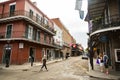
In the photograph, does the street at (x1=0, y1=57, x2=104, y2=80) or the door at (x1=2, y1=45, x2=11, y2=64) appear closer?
the street at (x1=0, y1=57, x2=104, y2=80)

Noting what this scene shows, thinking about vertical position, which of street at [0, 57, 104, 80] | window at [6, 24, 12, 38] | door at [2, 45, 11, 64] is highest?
window at [6, 24, 12, 38]

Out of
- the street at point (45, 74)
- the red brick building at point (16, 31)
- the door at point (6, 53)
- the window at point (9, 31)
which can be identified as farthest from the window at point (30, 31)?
the street at point (45, 74)

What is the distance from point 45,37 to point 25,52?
30.3 feet

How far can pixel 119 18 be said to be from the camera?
38.4ft

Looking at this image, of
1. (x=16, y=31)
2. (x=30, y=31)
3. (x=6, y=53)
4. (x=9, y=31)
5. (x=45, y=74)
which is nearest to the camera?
(x=45, y=74)

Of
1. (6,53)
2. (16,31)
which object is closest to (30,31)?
(16,31)

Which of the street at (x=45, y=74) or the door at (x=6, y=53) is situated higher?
the door at (x=6, y=53)

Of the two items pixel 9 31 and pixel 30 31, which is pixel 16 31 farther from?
pixel 30 31

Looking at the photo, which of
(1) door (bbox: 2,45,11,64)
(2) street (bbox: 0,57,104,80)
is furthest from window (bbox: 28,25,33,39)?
(2) street (bbox: 0,57,104,80)

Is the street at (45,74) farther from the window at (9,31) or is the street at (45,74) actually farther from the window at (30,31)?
the window at (30,31)

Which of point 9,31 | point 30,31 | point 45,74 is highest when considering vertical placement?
point 30,31

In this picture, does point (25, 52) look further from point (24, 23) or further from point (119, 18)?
point (119, 18)

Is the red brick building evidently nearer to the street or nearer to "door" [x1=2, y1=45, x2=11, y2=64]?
"door" [x1=2, y1=45, x2=11, y2=64]

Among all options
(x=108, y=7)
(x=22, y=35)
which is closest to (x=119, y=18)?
(x=108, y=7)
